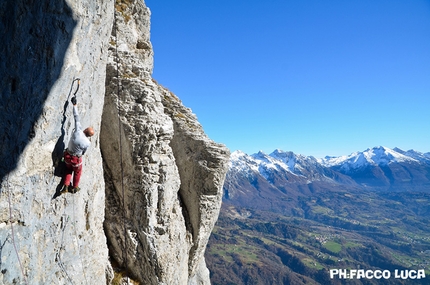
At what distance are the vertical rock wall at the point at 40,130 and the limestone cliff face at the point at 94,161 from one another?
0.03 m

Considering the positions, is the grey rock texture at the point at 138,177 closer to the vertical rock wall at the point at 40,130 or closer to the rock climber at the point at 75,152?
the vertical rock wall at the point at 40,130

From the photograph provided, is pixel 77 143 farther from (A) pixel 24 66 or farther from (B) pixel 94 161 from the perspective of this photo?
(B) pixel 94 161

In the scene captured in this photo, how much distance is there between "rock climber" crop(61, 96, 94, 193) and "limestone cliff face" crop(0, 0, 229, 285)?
0.27m

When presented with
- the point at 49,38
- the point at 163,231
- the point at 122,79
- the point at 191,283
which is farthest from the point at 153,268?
the point at 49,38

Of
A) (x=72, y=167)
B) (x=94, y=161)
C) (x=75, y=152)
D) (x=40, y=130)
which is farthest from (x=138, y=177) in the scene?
(x=40, y=130)

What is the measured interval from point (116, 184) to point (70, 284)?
462 cm

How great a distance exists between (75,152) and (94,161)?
2442mm

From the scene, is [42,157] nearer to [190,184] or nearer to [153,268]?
[153,268]

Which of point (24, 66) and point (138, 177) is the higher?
point (24, 66)

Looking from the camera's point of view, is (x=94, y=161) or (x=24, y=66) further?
(x=94, y=161)

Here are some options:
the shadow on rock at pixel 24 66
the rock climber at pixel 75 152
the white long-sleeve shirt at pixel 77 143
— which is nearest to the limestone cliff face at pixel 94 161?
the shadow on rock at pixel 24 66

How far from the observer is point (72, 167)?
8.36m

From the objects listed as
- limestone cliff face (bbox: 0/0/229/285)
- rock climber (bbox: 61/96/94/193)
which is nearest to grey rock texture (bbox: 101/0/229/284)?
limestone cliff face (bbox: 0/0/229/285)

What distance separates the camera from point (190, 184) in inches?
647
